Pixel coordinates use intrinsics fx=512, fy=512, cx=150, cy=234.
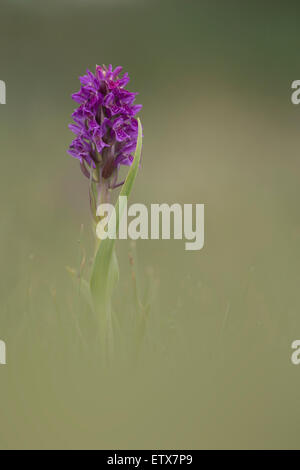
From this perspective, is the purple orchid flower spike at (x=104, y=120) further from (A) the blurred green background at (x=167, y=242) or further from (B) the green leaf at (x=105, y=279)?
(A) the blurred green background at (x=167, y=242)

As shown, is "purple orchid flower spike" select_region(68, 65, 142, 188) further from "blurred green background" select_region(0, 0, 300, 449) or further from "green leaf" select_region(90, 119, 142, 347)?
"blurred green background" select_region(0, 0, 300, 449)

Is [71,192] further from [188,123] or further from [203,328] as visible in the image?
[203,328]

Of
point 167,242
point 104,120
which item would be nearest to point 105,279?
point 104,120

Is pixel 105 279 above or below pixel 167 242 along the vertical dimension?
below

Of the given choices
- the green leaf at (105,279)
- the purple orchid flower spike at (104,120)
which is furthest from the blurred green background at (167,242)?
the purple orchid flower spike at (104,120)

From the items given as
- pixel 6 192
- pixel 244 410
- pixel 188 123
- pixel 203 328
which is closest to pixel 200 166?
pixel 188 123

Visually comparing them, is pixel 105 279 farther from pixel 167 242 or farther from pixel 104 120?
pixel 167 242

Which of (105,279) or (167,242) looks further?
(167,242)
